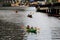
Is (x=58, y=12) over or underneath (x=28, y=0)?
over

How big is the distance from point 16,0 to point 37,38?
45.7 meters

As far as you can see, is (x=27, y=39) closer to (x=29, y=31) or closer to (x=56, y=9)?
(x=29, y=31)

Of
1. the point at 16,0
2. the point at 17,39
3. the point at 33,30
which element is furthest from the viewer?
the point at 16,0

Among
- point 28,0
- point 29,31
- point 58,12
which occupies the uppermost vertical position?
point 29,31

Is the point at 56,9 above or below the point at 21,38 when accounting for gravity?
below

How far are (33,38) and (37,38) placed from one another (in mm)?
135

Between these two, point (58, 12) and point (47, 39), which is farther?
A: point (58, 12)

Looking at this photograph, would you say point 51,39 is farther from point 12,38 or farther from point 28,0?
point 28,0

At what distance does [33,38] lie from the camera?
798cm

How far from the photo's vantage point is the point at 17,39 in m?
7.58

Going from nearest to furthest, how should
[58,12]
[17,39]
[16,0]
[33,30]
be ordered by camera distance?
[17,39]
[33,30]
[58,12]
[16,0]

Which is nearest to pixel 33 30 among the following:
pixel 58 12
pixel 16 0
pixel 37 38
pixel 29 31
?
pixel 29 31

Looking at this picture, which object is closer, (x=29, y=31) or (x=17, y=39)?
(x=17, y=39)

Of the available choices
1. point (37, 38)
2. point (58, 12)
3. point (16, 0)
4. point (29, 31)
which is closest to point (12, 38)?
point (37, 38)
